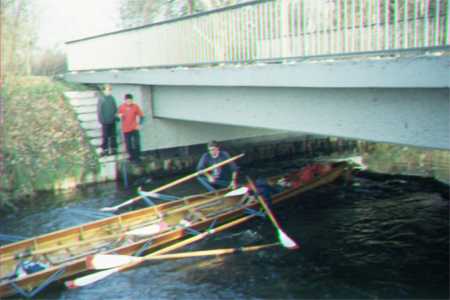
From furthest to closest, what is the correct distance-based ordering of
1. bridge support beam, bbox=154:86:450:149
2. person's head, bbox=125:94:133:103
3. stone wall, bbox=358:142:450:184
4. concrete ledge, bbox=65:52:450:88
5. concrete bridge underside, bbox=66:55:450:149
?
stone wall, bbox=358:142:450:184 → person's head, bbox=125:94:133:103 → bridge support beam, bbox=154:86:450:149 → concrete bridge underside, bbox=66:55:450:149 → concrete ledge, bbox=65:52:450:88

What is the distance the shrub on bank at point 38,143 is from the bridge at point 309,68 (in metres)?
2.40

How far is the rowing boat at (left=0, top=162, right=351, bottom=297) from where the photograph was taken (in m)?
8.16

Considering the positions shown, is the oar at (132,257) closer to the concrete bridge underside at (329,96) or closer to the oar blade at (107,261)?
the oar blade at (107,261)

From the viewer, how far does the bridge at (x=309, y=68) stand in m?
7.15

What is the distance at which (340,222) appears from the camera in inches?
448

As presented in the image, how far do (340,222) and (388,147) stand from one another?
30.0 feet

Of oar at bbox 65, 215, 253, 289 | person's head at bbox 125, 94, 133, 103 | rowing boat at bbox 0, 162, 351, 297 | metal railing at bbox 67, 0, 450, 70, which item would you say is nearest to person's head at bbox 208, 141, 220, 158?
rowing boat at bbox 0, 162, 351, 297

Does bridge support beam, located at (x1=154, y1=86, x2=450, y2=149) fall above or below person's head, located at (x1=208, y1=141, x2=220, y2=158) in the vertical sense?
above

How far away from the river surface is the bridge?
2353mm

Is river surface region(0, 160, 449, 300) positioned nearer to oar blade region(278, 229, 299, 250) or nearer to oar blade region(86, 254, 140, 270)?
oar blade region(278, 229, 299, 250)

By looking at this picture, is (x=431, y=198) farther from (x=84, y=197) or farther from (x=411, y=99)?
(x=84, y=197)

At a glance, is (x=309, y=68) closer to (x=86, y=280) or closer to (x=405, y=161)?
(x=86, y=280)

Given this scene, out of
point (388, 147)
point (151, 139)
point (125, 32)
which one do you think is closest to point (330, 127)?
point (151, 139)

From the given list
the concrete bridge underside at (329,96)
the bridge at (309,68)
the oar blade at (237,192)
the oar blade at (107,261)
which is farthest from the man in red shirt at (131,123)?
the oar blade at (107,261)
